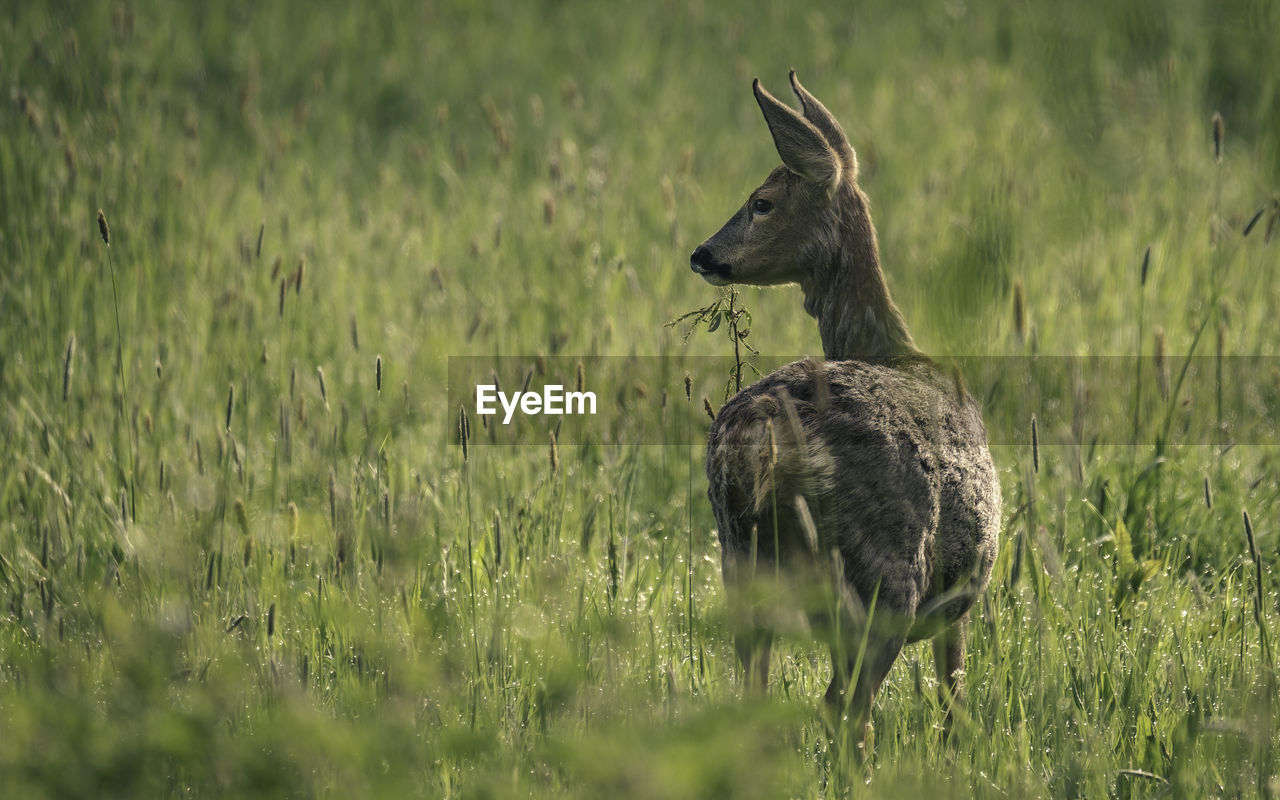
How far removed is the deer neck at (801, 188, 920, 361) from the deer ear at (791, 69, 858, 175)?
123mm

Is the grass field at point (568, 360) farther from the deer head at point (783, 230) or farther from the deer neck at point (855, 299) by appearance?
the deer head at point (783, 230)

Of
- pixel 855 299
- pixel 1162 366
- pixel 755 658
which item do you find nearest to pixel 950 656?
pixel 755 658

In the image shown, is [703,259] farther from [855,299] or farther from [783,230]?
[855,299]

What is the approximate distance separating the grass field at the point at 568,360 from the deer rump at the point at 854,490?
209 mm

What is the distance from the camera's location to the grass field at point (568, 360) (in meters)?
2.95

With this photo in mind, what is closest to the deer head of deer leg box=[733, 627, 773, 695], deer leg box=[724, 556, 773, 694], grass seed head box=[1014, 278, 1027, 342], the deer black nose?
the deer black nose

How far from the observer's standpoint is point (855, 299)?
3.94 m

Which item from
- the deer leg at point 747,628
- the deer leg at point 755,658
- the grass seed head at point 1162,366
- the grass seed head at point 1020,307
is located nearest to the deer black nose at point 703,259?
the grass seed head at point 1020,307

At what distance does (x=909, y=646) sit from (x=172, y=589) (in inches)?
85.7

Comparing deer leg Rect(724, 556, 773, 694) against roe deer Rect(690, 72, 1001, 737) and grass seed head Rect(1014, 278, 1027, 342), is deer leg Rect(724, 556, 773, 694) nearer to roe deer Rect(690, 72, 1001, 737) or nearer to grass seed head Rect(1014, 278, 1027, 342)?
roe deer Rect(690, 72, 1001, 737)

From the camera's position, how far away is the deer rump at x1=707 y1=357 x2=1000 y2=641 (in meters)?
3.12

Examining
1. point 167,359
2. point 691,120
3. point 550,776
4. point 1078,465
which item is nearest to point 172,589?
point 550,776

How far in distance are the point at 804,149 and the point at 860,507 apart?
1.24m

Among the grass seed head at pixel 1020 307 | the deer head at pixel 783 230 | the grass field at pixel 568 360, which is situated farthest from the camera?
the deer head at pixel 783 230
